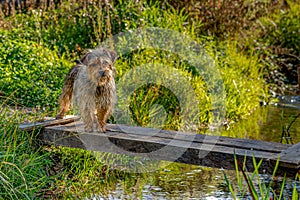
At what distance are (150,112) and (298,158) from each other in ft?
12.3

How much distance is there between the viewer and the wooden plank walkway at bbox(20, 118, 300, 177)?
4473 millimetres

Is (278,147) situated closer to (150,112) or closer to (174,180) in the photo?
(174,180)

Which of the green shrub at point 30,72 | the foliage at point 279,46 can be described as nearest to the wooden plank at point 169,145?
the green shrub at point 30,72

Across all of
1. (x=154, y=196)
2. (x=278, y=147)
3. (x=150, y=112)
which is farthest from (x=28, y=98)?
(x=278, y=147)

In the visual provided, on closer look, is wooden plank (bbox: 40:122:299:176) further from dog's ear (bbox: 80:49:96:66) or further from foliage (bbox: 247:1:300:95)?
foliage (bbox: 247:1:300:95)

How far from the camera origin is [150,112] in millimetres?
7832

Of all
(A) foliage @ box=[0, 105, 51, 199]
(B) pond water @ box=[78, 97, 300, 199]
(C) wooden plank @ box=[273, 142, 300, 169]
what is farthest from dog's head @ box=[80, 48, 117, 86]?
(C) wooden plank @ box=[273, 142, 300, 169]

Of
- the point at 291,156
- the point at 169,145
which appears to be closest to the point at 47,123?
the point at 169,145

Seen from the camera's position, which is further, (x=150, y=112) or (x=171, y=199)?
(x=150, y=112)

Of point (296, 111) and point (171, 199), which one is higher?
point (296, 111)

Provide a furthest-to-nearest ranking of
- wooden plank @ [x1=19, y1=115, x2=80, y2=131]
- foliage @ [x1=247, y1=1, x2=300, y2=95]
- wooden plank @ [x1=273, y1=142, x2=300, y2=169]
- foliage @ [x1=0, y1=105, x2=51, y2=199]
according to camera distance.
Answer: foliage @ [x1=247, y1=1, x2=300, y2=95] < wooden plank @ [x1=19, y1=115, x2=80, y2=131] < foliage @ [x1=0, y1=105, x2=51, y2=199] < wooden plank @ [x1=273, y1=142, x2=300, y2=169]

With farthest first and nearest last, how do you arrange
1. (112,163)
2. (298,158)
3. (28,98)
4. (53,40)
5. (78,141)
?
1. (53,40)
2. (28,98)
3. (112,163)
4. (78,141)
5. (298,158)

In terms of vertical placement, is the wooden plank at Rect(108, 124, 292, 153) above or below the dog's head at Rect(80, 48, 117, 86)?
below

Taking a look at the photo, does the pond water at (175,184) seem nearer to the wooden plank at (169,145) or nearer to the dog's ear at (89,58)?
the wooden plank at (169,145)
